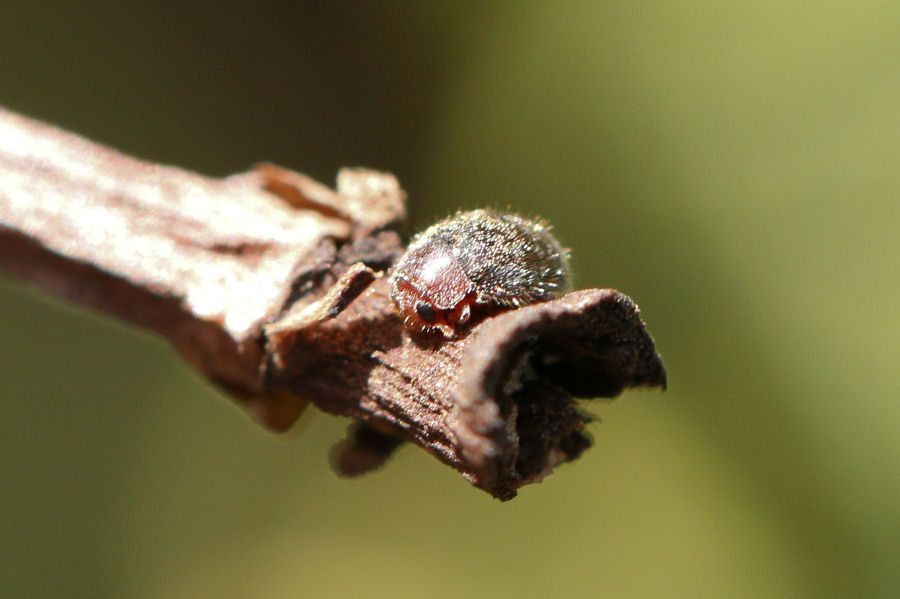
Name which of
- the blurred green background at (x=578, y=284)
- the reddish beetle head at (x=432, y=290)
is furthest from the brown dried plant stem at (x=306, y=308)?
the blurred green background at (x=578, y=284)

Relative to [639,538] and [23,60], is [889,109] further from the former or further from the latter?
[23,60]

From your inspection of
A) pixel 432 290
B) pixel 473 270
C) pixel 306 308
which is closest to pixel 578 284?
pixel 473 270

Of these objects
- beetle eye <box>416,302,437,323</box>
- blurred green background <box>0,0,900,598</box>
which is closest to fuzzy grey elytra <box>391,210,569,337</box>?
beetle eye <box>416,302,437,323</box>

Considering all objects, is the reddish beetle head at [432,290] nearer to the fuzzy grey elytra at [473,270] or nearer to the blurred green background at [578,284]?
the fuzzy grey elytra at [473,270]

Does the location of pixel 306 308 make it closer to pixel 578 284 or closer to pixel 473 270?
pixel 473 270

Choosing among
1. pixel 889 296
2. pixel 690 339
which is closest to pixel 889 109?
pixel 889 296

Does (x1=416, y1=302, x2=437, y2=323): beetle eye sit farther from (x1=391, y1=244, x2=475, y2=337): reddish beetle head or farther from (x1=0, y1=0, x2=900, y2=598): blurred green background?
(x1=0, y1=0, x2=900, y2=598): blurred green background

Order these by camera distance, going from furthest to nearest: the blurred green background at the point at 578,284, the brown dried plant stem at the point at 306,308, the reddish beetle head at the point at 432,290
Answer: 1. the blurred green background at the point at 578,284
2. the reddish beetle head at the point at 432,290
3. the brown dried plant stem at the point at 306,308
